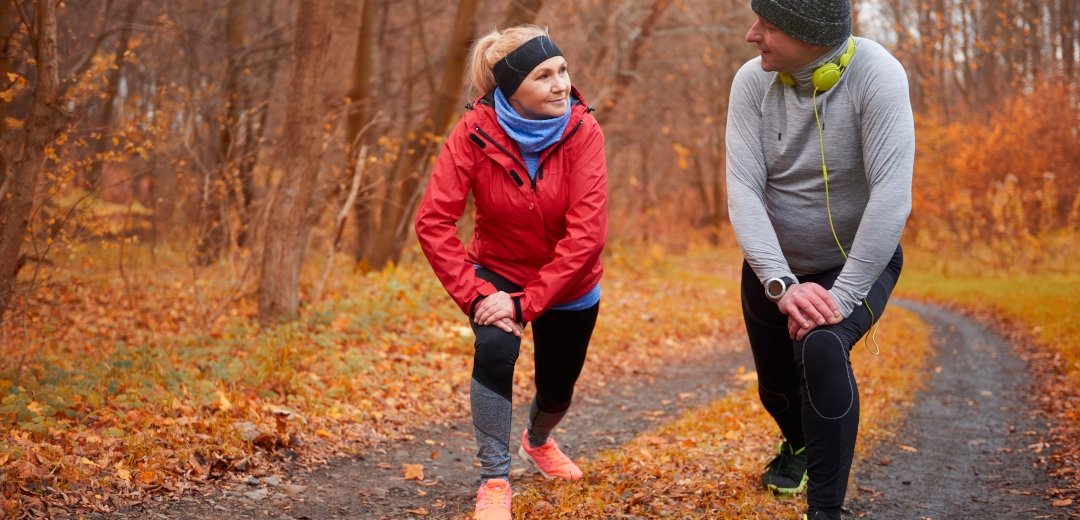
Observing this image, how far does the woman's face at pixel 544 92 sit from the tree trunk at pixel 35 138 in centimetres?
352

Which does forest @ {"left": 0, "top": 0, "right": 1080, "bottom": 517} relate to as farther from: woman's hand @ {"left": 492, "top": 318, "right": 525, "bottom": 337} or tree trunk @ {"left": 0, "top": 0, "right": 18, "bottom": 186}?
woman's hand @ {"left": 492, "top": 318, "right": 525, "bottom": 337}

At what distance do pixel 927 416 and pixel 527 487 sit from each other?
383 cm

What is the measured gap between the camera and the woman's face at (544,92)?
140 inches

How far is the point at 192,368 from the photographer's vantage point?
5988mm

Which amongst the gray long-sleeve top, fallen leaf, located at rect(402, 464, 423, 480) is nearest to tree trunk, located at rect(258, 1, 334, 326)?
fallen leaf, located at rect(402, 464, 423, 480)

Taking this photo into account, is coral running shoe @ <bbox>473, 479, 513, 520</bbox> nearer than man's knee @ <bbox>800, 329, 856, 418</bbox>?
No

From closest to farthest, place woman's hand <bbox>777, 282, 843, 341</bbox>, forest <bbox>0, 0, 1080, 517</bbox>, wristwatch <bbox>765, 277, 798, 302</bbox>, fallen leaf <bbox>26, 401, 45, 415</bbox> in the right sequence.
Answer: woman's hand <bbox>777, 282, 843, 341</bbox>
wristwatch <bbox>765, 277, 798, 302</bbox>
fallen leaf <bbox>26, 401, 45, 415</bbox>
forest <bbox>0, 0, 1080, 517</bbox>

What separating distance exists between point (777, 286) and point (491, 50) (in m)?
1.57

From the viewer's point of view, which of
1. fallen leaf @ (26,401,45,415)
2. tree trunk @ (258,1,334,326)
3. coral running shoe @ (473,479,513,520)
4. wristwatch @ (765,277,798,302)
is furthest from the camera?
tree trunk @ (258,1,334,326)

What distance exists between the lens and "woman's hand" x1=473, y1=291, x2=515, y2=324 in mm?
3408

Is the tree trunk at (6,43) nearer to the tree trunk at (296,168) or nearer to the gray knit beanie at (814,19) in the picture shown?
the tree trunk at (296,168)

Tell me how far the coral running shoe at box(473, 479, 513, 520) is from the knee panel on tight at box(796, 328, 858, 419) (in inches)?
51.4

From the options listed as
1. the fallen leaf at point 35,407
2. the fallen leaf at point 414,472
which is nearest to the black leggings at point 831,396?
the fallen leaf at point 414,472

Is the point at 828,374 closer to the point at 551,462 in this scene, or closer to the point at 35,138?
the point at 551,462
